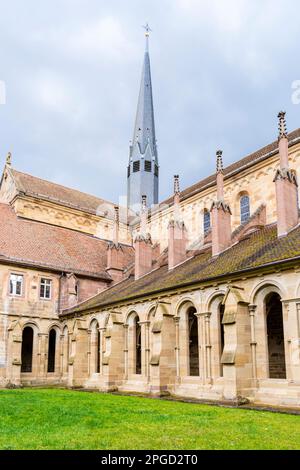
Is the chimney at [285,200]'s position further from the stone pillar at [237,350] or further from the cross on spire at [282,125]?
the stone pillar at [237,350]

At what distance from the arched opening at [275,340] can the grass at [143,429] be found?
618 cm

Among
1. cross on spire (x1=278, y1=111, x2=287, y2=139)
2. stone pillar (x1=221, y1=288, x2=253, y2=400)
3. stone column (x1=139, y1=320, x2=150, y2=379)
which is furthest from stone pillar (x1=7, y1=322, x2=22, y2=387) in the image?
cross on spire (x1=278, y1=111, x2=287, y2=139)

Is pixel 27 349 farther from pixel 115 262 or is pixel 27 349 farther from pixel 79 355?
pixel 115 262

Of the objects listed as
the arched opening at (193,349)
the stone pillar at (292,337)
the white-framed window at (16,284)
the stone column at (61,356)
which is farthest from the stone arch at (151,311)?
the white-framed window at (16,284)

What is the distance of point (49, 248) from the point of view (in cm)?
3366

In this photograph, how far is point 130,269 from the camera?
117 ft

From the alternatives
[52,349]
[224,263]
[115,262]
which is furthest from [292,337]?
[115,262]

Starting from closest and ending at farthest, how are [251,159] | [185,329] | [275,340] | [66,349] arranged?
1. [275,340]
2. [185,329]
3. [66,349]
4. [251,159]

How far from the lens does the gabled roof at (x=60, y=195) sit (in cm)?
3938

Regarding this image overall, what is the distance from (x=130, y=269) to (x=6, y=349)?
11.4 meters

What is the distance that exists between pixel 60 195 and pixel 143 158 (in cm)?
1128

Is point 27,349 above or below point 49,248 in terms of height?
below

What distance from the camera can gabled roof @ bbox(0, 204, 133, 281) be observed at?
102ft

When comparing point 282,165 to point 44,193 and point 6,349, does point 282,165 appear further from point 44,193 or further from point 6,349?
point 44,193
